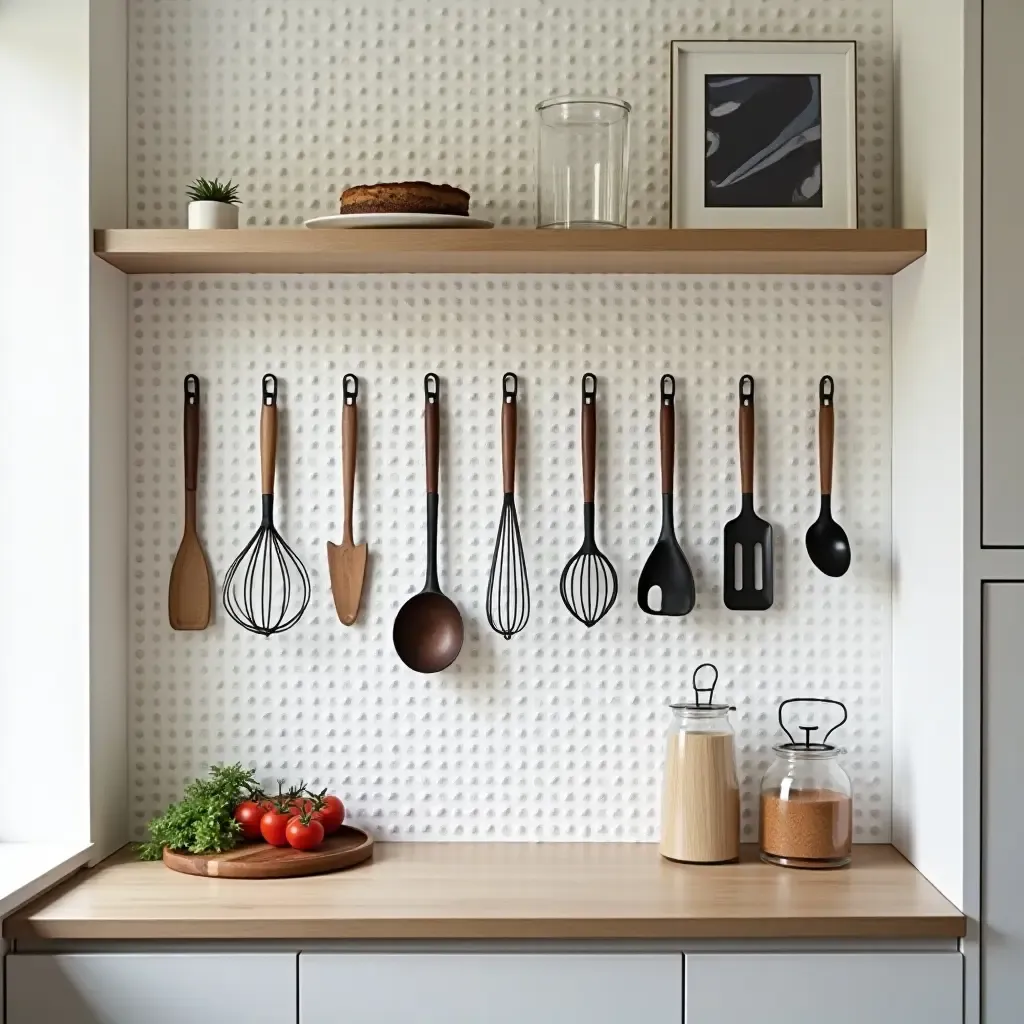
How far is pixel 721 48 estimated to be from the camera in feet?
6.34

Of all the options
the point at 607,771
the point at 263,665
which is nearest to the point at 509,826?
the point at 607,771

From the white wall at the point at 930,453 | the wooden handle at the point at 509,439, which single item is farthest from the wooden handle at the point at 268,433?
the white wall at the point at 930,453

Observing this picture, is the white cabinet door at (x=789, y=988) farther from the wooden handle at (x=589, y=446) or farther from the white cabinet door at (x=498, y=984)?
the wooden handle at (x=589, y=446)

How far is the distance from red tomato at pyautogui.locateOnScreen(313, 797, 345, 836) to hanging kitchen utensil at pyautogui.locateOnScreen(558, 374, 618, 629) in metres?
0.47

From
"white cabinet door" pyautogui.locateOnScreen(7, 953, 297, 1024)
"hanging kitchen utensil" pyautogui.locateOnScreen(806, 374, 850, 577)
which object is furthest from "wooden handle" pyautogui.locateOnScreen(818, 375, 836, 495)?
"white cabinet door" pyautogui.locateOnScreen(7, 953, 297, 1024)

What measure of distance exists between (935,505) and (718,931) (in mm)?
650

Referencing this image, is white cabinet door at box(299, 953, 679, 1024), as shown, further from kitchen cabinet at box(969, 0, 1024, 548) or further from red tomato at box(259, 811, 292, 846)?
kitchen cabinet at box(969, 0, 1024, 548)

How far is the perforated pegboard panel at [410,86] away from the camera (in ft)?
6.53

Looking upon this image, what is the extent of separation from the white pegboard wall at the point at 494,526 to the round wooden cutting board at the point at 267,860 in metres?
0.15

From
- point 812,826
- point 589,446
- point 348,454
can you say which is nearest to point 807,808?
point 812,826

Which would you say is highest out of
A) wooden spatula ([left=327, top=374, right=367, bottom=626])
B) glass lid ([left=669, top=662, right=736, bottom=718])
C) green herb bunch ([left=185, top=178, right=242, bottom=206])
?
Answer: green herb bunch ([left=185, top=178, right=242, bottom=206])

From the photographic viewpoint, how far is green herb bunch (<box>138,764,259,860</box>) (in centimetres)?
183

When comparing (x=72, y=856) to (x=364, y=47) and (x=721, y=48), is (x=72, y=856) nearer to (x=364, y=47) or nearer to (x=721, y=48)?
(x=364, y=47)

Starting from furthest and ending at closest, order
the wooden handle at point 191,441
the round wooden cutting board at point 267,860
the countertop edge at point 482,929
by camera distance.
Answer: the wooden handle at point 191,441
the round wooden cutting board at point 267,860
the countertop edge at point 482,929
